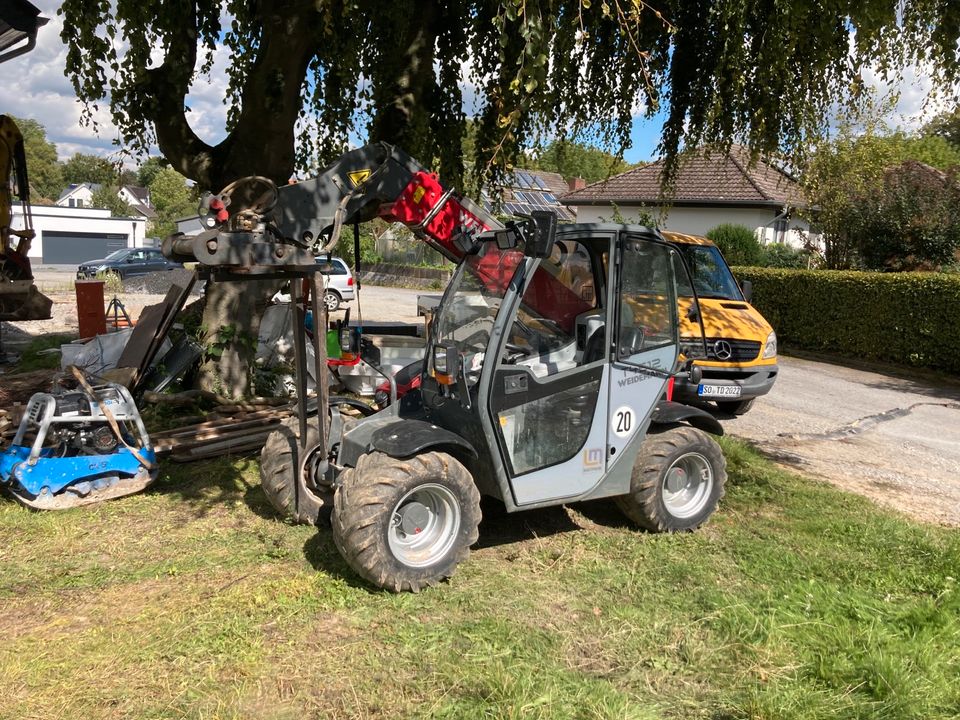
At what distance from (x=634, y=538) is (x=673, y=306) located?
63.7 inches

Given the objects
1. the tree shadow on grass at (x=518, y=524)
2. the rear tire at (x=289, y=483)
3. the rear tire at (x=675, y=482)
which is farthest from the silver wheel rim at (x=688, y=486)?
the rear tire at (x=289, y=483)

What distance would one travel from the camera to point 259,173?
8.10 meters

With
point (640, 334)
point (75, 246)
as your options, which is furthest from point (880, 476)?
point (75, 246)

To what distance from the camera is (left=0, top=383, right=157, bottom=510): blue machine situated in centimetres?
542

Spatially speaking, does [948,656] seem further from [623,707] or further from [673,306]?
[673,306]

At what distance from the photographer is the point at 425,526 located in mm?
4508

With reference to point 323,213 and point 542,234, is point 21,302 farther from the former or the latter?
point 542,234

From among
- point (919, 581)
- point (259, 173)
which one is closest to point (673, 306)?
point (919, 581)

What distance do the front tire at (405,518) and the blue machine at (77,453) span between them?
2.39 metres

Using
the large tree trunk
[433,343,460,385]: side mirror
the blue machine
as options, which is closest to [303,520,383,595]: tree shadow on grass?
[433,343,460,385]: side mirror

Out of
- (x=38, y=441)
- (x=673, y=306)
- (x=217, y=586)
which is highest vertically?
(x=673, y=306)

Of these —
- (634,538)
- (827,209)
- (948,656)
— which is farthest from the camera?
(827,209)

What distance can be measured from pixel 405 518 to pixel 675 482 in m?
2.10

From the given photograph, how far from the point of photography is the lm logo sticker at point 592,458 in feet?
16.0
